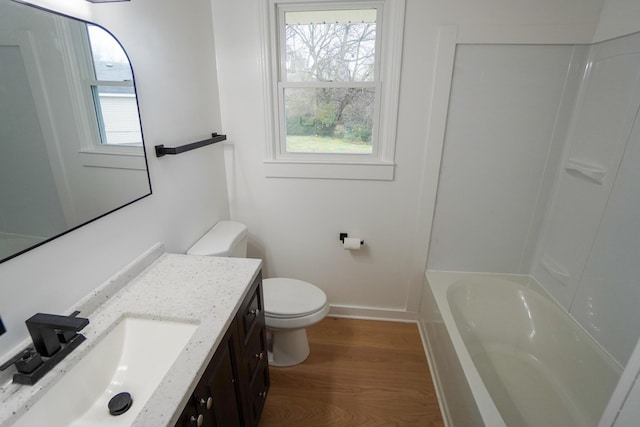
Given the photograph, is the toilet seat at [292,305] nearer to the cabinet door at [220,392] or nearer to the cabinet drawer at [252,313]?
the cabinet drawer at [252,313]

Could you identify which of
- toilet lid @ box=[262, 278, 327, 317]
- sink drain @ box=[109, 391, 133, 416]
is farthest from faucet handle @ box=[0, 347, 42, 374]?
toilet lid @ box=[262, 278, 327, 317]

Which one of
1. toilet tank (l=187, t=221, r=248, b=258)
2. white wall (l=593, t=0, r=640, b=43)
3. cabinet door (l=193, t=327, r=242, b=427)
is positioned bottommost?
cabinet door (l=193, t=327, r=242, b=427)

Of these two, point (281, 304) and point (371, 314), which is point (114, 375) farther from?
point (371, 314)

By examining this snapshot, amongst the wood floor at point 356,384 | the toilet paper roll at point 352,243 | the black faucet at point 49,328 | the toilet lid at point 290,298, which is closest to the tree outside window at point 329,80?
the toilet paper roll at point 352,243

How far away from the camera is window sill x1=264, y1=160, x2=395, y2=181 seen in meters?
1.96

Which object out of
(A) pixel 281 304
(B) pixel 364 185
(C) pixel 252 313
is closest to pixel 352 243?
(B) pixel 364 185

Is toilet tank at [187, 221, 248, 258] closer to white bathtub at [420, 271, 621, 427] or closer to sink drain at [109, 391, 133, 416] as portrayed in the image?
sink drain at [109, 391, 133, 416]

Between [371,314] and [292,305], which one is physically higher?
[292,305]

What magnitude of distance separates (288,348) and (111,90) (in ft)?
5.24

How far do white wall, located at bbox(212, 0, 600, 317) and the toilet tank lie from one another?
0.82 ft

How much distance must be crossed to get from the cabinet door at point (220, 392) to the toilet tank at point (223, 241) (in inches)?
25.6

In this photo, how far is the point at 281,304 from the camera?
5.90 feet

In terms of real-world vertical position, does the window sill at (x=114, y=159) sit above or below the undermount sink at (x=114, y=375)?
above

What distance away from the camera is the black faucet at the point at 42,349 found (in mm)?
773
